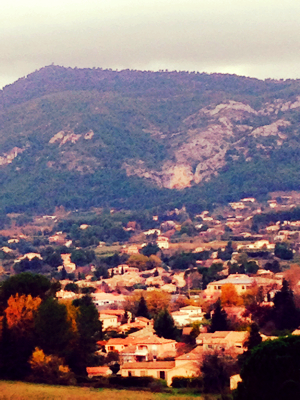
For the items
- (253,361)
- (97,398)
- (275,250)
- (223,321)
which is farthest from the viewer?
(275,250)

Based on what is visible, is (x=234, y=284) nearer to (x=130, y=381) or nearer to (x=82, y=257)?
(x=130, y=381)

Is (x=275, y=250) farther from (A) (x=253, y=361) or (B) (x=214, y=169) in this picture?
(B) (x=214, y=169)

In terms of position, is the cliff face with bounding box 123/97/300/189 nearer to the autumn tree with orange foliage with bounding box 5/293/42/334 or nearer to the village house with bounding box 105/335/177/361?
the village house with bounding box 105/335/177/361

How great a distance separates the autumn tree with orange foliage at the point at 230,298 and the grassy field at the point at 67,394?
999 inches

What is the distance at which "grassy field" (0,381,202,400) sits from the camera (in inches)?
1326

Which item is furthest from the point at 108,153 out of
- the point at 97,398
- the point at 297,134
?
the point at 97,398

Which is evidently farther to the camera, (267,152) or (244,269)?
(267,152)

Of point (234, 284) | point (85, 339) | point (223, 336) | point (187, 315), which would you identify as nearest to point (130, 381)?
point (85, 339)

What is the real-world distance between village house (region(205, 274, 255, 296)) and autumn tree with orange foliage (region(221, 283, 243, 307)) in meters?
3.40

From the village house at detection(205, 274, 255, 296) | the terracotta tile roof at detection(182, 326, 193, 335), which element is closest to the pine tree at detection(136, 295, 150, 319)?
the terracotta tile roof at detection(182, 326, 193, 335)

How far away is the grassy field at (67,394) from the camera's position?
111ft

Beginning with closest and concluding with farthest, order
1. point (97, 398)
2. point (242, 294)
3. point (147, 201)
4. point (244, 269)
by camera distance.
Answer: point (97, 398) < point (242, 294) < point (244, 269) < point (147, 201)

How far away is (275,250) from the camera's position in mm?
101875

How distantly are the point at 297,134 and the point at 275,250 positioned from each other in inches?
3653
